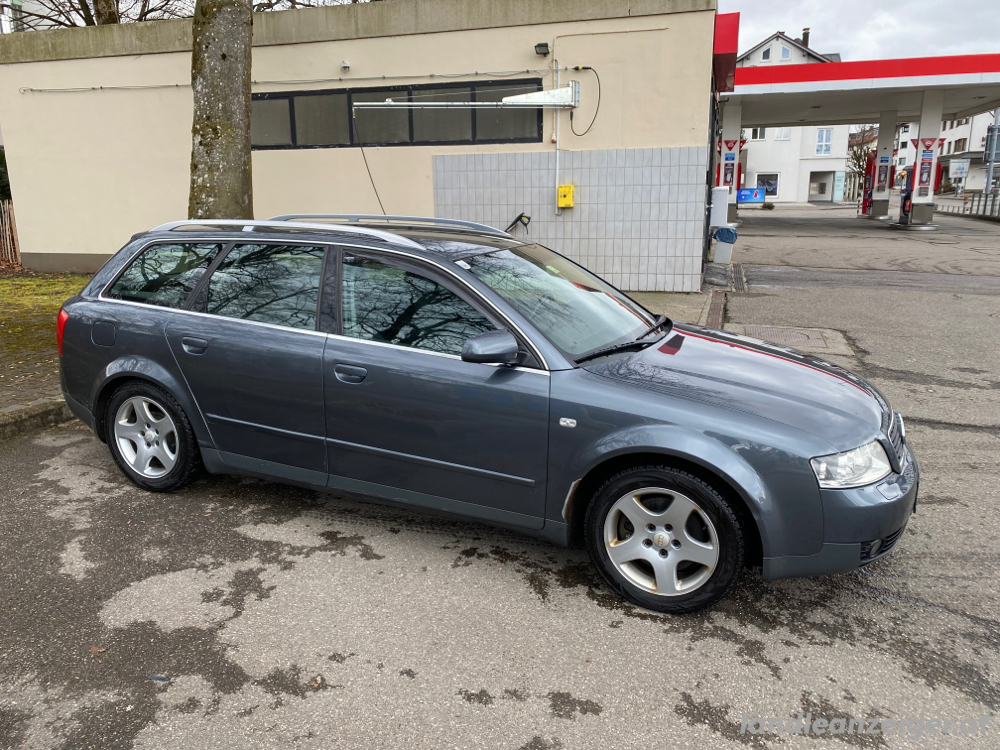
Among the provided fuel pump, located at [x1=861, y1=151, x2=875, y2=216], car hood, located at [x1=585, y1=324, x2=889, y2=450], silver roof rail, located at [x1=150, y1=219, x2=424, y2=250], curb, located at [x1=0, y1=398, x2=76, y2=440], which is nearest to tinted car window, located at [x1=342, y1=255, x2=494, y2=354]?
silver roof rail, located at [x1=150, y1=219, x2=424, y2=250]

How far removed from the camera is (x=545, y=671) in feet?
8.92

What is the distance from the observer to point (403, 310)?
3.51 m

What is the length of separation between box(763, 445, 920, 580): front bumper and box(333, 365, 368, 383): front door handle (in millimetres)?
1934

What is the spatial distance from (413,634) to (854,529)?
1.77m

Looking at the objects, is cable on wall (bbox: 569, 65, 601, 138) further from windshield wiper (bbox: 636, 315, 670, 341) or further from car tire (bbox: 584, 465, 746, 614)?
car tire (bbox: 584, 465, 746, 614)

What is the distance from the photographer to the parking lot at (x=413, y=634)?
2457 mm

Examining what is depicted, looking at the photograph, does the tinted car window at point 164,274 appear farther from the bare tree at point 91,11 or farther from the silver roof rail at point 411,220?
the bare tree at point 91,11

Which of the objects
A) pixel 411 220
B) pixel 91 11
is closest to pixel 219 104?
pixel 411 220

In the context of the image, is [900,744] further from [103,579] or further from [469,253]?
[103,579]

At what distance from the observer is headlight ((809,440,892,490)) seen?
280 centimetres

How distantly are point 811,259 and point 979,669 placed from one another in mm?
14850

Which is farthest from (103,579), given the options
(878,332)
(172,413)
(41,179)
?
(41,179)

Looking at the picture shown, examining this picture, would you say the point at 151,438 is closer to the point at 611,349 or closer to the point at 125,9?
the point at 611,349

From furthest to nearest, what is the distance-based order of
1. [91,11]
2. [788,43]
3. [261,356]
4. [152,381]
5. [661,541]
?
[788,43], [91,11], [152,381], [261,356], [661,541]
